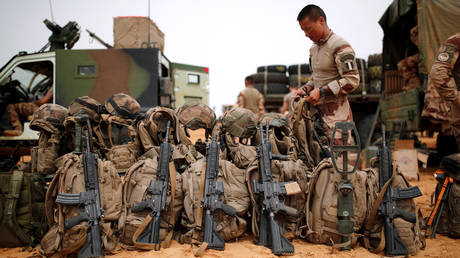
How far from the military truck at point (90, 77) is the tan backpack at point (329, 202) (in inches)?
167

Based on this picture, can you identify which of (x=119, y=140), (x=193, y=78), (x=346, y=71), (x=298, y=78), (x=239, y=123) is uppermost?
(x=298, y=78)

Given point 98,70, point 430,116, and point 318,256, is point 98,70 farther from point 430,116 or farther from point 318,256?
point 430,116

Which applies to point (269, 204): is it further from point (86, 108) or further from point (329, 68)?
point (86, 108)

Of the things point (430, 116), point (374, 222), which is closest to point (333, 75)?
point (374, 222)

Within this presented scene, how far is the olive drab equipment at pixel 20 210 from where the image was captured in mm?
3162

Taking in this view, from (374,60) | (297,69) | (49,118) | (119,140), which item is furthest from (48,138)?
(374,60)

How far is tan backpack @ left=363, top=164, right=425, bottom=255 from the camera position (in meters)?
2.82

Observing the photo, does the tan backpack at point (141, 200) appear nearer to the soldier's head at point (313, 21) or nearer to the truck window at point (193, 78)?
the soldier's head at point (313, 21)

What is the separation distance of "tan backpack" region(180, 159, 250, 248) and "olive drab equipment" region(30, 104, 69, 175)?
177cm

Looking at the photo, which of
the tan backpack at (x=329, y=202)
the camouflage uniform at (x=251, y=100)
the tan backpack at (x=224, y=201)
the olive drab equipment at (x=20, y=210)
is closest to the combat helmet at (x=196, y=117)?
the tan backpack at (x=224, y=201)

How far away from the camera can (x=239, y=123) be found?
3.79m

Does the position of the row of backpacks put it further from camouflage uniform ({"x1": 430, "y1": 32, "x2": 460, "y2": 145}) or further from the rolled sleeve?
camouflage uniform ({"x1": 430, "y1": 32, "x2": 460, "y2": 145})

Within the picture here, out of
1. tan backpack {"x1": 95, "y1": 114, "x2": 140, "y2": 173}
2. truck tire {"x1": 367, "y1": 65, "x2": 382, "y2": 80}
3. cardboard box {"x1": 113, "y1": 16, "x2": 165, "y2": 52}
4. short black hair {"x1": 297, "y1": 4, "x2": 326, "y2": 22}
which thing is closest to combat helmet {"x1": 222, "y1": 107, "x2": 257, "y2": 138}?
tan backpack {"x1": 95, "y1": 114, "x2": 140, "y2": 173}

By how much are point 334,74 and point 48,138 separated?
136 inches
